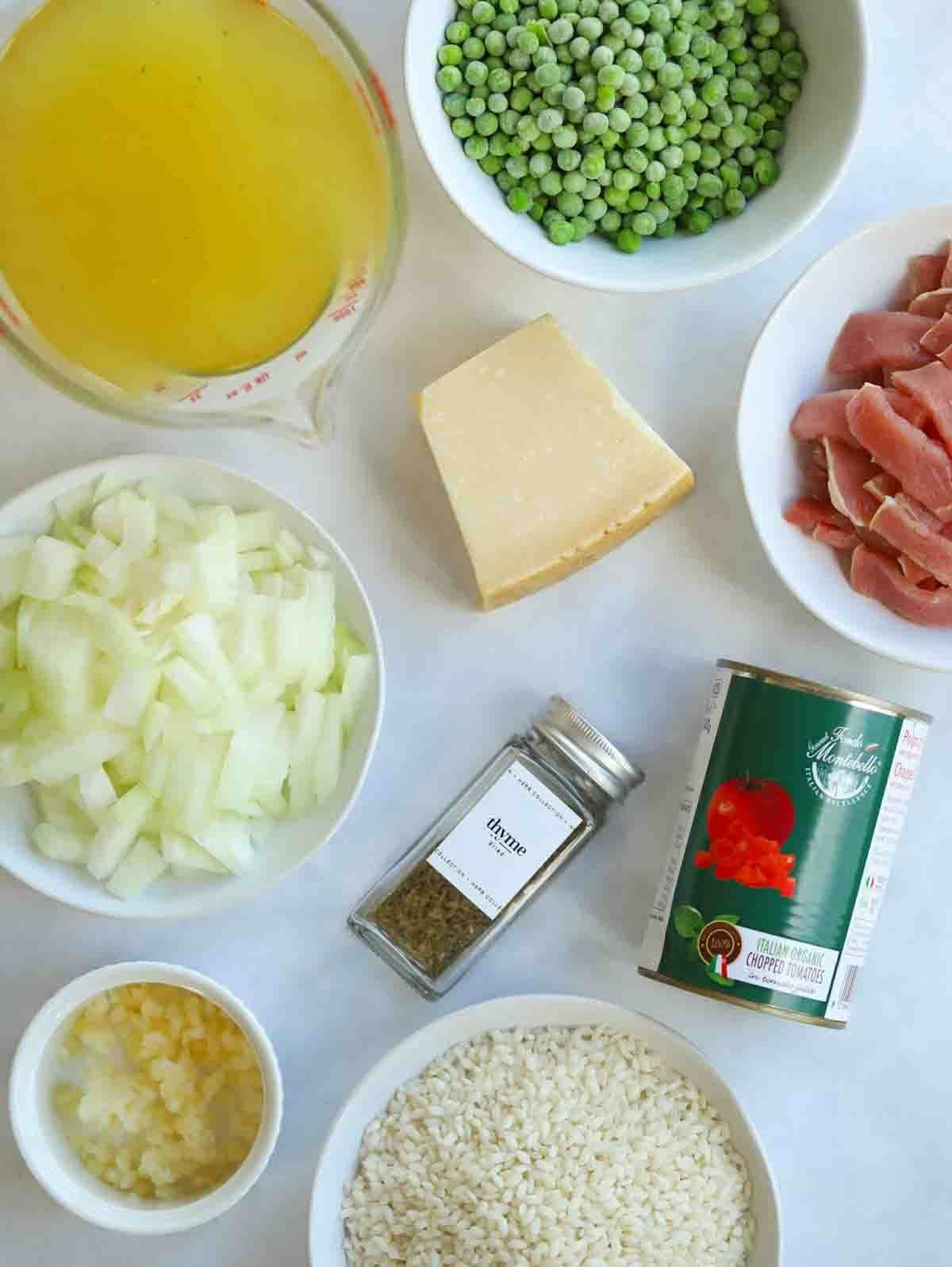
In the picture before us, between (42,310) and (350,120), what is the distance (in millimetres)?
367

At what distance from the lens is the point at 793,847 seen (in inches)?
53.4

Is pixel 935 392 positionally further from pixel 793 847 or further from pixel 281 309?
pixel 281 309

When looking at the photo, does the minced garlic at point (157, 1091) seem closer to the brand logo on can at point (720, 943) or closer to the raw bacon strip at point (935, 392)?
the brand logo on can at point (720, 943)

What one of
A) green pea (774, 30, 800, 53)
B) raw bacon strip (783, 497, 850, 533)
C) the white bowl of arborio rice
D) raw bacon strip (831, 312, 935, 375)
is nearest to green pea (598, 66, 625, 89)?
green pea (774, 30, 800, 53)

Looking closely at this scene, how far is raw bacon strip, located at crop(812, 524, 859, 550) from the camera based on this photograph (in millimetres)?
1439

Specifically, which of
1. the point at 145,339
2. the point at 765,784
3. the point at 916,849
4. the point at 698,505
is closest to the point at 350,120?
the point at 145,339

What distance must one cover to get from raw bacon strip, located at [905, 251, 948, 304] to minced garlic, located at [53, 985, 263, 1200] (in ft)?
3.67

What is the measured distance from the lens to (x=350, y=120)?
132 cm

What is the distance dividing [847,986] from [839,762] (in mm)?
243

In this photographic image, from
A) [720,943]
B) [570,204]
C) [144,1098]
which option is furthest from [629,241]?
[144,1098]

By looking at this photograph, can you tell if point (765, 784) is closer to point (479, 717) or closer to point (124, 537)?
point (479, 717)

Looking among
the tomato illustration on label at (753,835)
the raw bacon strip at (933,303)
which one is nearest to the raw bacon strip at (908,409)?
the raw bacon strip at (933,303)

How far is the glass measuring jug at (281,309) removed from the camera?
4.21 feet

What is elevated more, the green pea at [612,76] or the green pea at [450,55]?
the green pea at [450,55]
